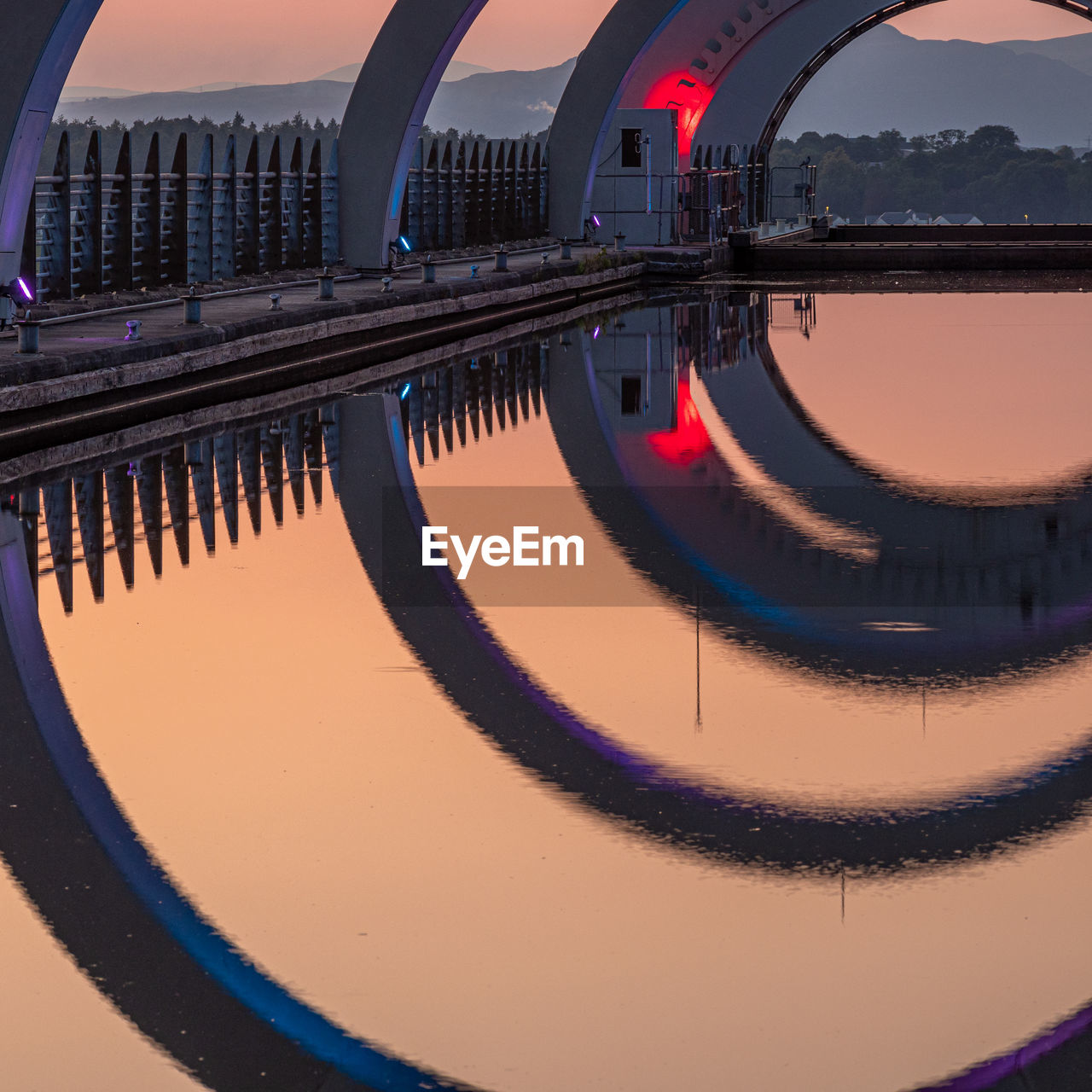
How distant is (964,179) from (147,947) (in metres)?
108

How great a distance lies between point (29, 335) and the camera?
1398 cm

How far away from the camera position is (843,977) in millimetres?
4008

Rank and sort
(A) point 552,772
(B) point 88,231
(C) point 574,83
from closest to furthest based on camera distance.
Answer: (A) point 552,772 → (B) point 88,231 → (C) point 574,83

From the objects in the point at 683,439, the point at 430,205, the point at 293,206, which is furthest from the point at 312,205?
the point at 683,439

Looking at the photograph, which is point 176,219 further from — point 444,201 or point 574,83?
point 574,83

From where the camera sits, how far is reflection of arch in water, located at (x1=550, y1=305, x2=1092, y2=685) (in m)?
7.29

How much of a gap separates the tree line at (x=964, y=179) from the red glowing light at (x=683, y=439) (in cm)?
8537

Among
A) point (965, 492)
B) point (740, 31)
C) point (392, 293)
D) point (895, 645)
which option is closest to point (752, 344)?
point (392, 293)

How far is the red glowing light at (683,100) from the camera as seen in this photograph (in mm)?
50688

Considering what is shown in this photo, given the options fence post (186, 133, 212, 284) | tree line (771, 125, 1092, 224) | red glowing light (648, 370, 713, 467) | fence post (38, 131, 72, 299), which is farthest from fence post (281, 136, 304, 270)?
tree line (771, 125, 1092, 224)

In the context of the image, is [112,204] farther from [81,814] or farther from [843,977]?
[843,977]

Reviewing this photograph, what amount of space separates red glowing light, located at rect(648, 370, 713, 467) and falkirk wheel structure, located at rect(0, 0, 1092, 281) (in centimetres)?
629

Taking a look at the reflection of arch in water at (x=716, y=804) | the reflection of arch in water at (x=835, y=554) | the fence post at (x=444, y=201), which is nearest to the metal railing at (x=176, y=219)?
the fence post at (x=444, y=201)

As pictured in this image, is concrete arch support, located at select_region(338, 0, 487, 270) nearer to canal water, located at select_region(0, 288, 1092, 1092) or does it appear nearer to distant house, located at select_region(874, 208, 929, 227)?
canal water, located at select_region(0, 288, 1092, 1092)
